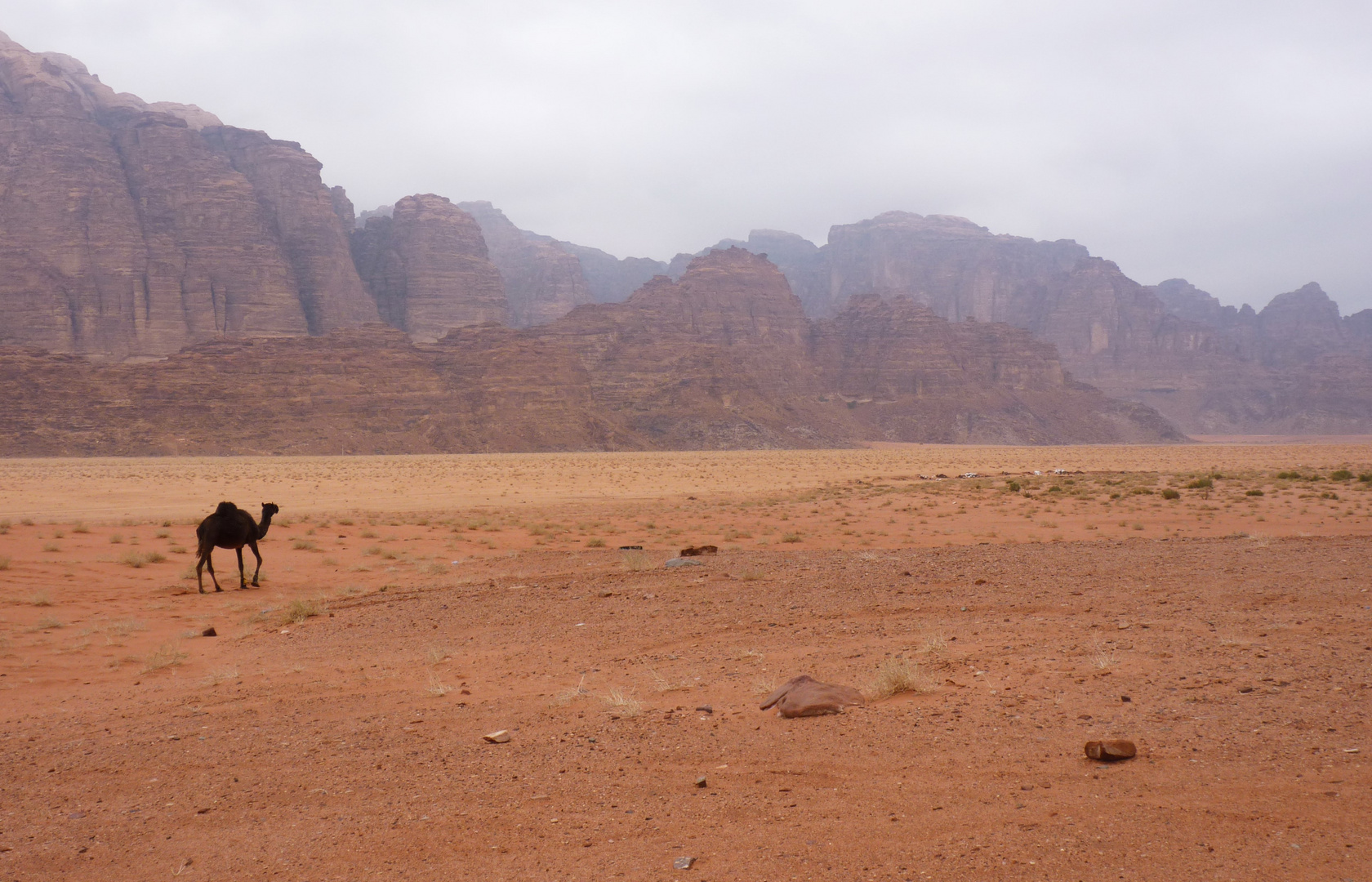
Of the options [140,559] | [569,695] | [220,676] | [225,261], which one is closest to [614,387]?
[225,261]

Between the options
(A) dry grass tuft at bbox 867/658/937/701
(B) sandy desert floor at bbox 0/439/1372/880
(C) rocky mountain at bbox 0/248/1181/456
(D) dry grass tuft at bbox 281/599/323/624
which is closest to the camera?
(B) sandy desert floor at bbox 0/439/1372/880

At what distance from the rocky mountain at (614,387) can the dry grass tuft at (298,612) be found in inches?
3673

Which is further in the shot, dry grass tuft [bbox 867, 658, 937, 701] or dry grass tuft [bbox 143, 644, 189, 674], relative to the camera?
dry grass tuft [bbox 143, 644, 189, 674]

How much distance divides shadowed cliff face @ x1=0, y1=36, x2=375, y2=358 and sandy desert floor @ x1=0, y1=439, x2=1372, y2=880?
477 feet

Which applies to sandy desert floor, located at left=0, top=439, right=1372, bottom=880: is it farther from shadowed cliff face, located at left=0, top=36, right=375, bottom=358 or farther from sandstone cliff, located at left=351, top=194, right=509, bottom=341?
sandstone cliff, located at left=351, top=194, right=509, bottom=341

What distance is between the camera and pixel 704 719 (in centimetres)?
627

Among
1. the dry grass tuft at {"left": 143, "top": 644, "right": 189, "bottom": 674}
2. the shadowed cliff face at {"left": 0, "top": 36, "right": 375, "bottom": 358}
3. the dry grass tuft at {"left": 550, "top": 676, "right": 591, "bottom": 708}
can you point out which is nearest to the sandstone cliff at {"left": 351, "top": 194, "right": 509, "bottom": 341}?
the shadowed cliff face at {"left": 0, "top": 36, "right": 375, "bottom": 358}

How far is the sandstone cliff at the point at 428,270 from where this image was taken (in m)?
173

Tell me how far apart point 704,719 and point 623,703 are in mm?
707

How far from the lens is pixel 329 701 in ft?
24.4

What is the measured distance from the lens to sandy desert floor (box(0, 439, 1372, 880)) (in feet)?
14.2

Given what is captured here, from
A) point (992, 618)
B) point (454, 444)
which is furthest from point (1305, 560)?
point (454, 444)

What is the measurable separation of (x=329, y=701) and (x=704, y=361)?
416ft

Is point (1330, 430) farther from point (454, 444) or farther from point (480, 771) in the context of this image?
point (480, 771)
